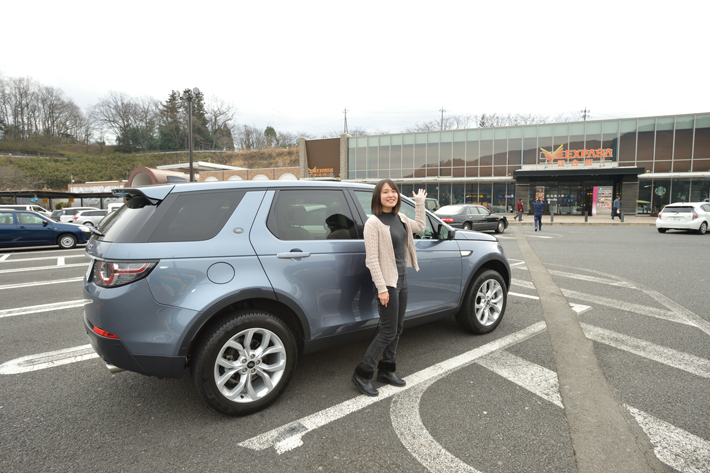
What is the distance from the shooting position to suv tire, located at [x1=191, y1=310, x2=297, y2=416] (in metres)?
2.72

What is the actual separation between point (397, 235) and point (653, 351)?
313 cm

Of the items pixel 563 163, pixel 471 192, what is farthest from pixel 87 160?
pixel 563 163

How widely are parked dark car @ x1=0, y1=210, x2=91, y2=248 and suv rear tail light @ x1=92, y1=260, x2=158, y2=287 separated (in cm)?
1410

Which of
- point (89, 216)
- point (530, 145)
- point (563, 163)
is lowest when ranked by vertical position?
point (89, 216)

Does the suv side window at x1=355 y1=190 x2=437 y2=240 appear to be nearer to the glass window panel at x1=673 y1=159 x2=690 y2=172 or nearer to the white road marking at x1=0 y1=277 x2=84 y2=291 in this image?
the white road marking at x1=0 y1=277 x2=84 y2=291

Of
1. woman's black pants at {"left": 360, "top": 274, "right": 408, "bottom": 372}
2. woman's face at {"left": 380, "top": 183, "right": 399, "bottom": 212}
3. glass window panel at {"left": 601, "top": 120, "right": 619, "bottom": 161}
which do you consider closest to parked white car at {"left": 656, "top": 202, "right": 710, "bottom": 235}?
glass window panel at {"left": 601, "top": 120, "right": 619, "bottom": 161}

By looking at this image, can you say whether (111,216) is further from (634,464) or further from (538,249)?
(538,249)

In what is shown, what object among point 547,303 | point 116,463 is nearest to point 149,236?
point 116,463

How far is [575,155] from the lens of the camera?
33.2 m

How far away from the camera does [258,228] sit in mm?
3033

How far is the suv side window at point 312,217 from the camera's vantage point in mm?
3158

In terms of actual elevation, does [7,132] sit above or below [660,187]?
above

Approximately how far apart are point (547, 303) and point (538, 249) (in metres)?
7.24

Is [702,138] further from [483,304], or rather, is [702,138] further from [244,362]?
[244,362]
